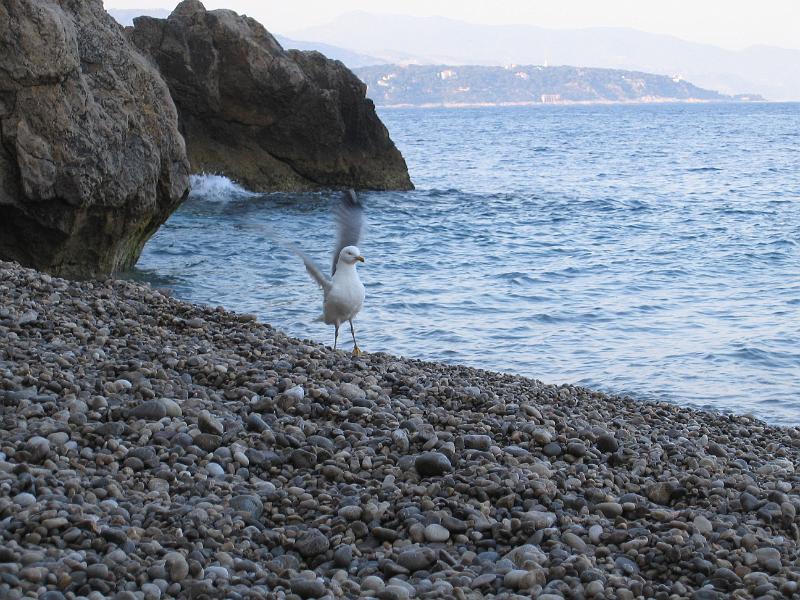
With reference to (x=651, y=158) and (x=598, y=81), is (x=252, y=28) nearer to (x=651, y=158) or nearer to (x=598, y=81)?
(x=651, y=158)

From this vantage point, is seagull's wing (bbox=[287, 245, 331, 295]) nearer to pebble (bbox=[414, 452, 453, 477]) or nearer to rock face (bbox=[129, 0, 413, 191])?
pebble (bbox=[414, 452, 453, 477])

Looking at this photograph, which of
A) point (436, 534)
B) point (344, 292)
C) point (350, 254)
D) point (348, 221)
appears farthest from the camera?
point (348, 221)

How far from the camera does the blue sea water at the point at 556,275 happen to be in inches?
399

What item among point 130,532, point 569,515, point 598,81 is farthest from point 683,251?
point 598,81

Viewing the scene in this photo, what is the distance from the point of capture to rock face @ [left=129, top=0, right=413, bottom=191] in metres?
22.7

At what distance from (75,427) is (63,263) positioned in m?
6.30

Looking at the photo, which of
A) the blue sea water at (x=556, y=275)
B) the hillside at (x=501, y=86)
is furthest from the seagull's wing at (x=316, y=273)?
the hillside at (x=501, y=86)

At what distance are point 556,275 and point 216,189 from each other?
10753 millimetres

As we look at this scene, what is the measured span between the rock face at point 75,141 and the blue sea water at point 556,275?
151cm

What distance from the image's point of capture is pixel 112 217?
11102mm

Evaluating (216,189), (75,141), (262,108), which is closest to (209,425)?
(75,141)

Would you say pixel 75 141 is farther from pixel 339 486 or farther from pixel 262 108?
pixel 262 108

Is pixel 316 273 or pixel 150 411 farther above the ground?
pixel 316 273

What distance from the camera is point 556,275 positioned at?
1502 cm
